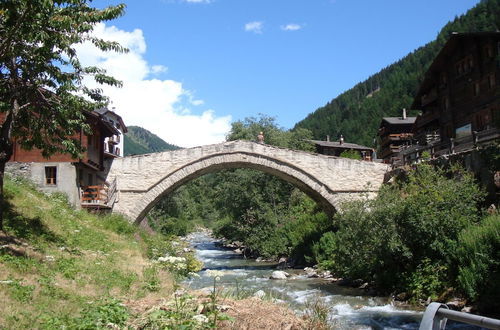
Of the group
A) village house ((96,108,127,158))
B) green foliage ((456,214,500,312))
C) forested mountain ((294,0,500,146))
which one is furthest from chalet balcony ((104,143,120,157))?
forested mountain ((294,0,500,146))

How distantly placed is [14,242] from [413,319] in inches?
337

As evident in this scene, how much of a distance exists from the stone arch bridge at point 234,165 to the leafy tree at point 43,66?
895 cm

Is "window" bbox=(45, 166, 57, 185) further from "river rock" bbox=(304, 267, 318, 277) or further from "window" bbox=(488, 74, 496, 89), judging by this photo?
"window" bbox=(488, 74, 496, 89)

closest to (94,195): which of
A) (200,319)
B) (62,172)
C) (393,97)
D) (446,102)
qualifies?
(62,172)

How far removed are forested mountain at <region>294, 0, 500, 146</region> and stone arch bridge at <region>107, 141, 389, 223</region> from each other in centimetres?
5072

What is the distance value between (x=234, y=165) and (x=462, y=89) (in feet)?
41.0

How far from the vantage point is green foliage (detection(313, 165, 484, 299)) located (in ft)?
38.5

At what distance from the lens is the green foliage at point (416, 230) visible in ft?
38.5

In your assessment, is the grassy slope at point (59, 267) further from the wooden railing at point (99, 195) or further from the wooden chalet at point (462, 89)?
the wooden chalet at point (462, 89)

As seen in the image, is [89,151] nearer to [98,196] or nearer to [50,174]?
[50,174]

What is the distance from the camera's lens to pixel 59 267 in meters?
7.79

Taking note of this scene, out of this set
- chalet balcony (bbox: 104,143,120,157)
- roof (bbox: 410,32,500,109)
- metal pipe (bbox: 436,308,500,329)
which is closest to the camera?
metal pipe (bbox: 436,308,500,329)

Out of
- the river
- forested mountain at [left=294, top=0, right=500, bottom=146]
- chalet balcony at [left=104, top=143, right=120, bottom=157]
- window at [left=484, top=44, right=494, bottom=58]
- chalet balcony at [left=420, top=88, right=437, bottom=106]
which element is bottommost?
the river

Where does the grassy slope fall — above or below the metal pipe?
below
